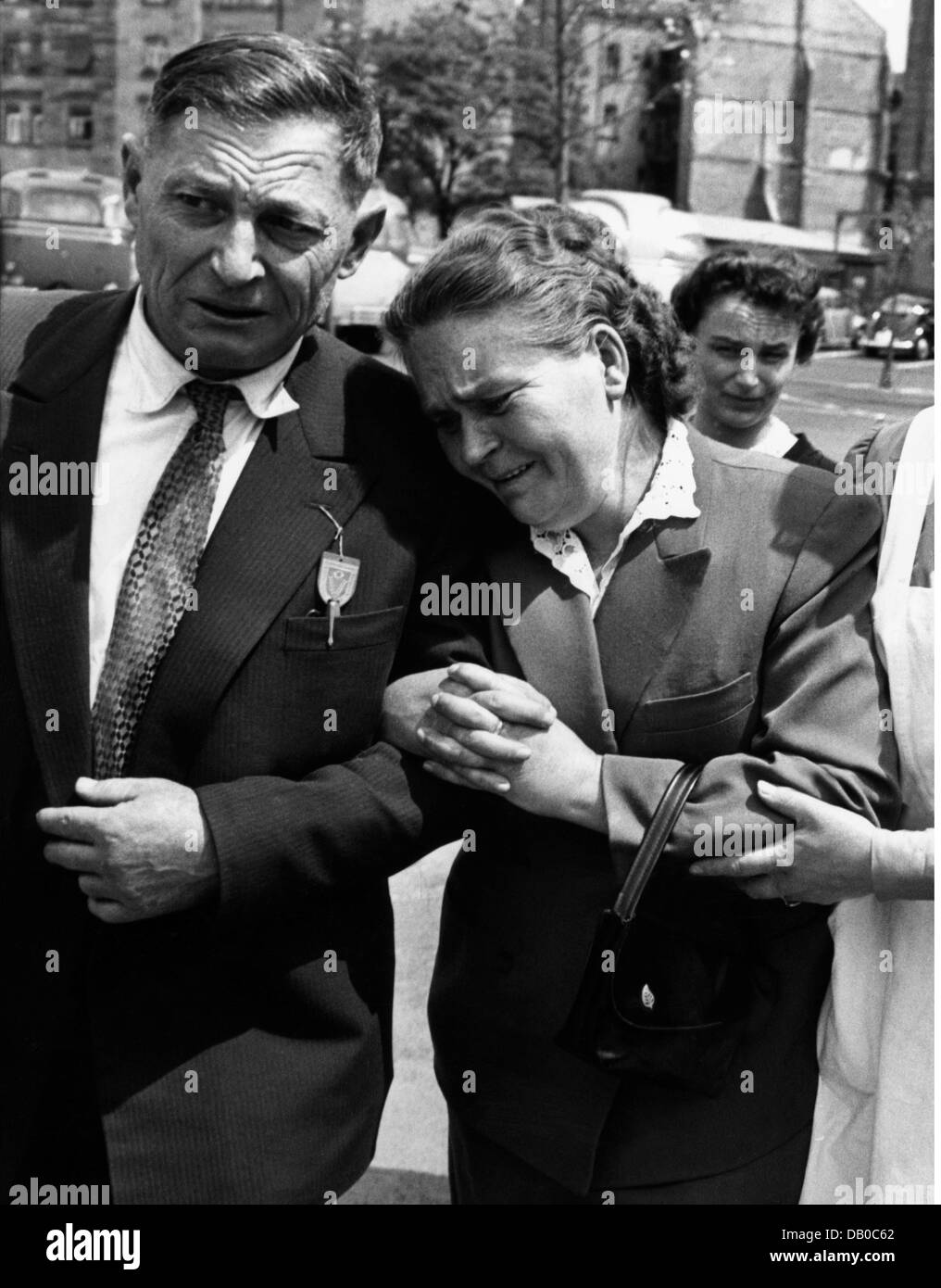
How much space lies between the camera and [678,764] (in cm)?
→ 238

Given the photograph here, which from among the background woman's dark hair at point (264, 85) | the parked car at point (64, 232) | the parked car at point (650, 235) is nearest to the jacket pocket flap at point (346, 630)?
the background woman's dark hair at point (264, 85)

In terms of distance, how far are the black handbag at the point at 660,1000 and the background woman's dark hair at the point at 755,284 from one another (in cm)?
236

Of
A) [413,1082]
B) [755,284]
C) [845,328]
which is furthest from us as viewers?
[845,328]

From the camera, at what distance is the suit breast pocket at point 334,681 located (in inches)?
91.2

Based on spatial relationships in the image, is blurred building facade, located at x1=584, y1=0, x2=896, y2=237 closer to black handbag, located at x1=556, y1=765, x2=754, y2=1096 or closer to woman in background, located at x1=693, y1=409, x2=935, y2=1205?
woman in background, located at x1=693, y1=409, x2=935, y2=1205

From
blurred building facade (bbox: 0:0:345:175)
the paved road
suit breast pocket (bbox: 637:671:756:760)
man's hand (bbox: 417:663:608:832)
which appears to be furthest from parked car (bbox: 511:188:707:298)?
blurred building facade (bbox: 0:0:345:175)

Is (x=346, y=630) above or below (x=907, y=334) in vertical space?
below

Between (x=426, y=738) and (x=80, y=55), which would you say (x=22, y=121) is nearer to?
(x=80, y=55)

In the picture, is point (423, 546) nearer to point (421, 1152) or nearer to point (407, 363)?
point (407, 363)

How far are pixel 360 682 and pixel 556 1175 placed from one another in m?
0.81

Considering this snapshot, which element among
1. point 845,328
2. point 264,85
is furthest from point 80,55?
point 264,85

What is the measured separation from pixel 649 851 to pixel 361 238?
101cm

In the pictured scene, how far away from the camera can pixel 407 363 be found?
96.8 inches

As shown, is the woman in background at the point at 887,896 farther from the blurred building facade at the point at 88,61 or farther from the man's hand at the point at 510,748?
the blurred building facade at the point at 88,61
